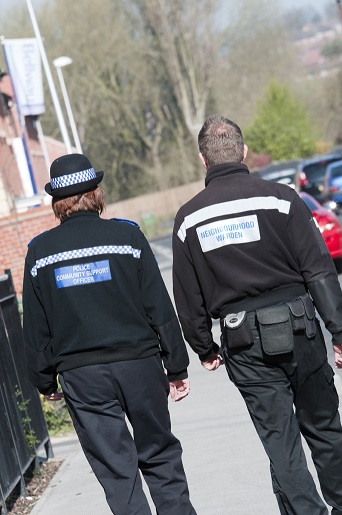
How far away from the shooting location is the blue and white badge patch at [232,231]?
4613 mm

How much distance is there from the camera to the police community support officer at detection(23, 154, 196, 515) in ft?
14.9

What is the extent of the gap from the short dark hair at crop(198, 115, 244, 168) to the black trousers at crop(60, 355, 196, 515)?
3.06ft

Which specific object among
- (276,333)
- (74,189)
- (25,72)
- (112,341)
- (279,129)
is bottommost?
(279,129)

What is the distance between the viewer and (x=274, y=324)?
4.53 meters

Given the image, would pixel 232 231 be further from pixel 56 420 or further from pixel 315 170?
pixel 315 170

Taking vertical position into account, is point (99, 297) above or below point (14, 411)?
above

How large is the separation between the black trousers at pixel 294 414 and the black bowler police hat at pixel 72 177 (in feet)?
2.97

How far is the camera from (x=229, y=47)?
56969 millimetres

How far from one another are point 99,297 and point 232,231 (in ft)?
2.06

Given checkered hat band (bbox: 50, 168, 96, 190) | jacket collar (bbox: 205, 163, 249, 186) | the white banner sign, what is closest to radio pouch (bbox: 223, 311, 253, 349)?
jacket collar (bbox: 205, 163, 249, 186)

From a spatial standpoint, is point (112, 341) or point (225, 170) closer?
point (112, 341)

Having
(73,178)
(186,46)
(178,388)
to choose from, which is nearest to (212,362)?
(178,388)

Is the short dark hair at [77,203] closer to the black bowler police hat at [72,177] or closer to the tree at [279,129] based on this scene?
the black bowler police hat at [72,177]

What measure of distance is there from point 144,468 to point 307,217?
1278 mm
